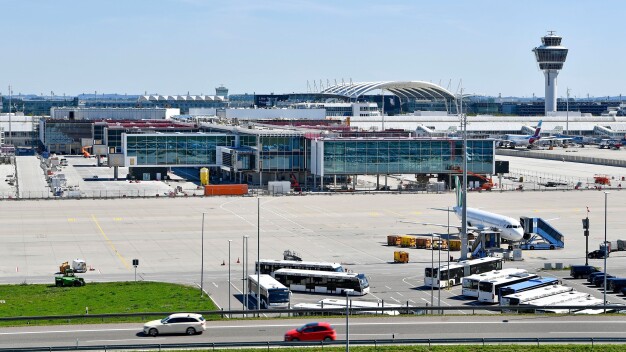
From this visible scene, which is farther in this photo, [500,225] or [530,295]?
[500,225]

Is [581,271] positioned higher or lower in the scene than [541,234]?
lower

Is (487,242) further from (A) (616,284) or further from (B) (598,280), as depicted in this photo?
(A) (616,284)

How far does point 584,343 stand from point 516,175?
107m

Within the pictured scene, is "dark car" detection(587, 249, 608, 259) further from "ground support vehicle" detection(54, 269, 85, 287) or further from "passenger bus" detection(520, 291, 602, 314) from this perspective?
"ground support vehicle" detection(54, 269, 85, 287)

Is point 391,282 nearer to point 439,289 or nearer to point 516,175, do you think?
point 439,289

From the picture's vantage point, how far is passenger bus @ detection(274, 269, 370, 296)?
58.1 m

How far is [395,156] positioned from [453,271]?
210 feet

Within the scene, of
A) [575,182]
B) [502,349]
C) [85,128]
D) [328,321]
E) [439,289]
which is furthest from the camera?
[85,128]

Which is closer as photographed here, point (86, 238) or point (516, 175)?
point (86, 238)

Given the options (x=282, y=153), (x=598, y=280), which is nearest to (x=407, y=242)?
(x=598, y=280)

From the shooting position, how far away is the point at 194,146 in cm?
13812

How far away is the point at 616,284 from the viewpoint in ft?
189

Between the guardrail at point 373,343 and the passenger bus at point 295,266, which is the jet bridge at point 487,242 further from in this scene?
the guardrail at point 373,343

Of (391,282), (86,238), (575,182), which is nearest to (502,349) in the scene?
(391,282)
